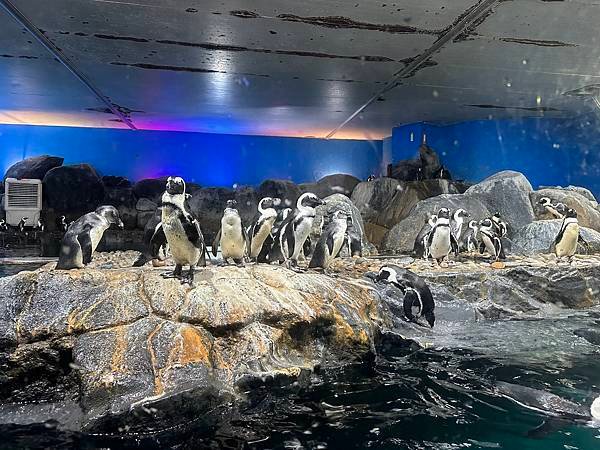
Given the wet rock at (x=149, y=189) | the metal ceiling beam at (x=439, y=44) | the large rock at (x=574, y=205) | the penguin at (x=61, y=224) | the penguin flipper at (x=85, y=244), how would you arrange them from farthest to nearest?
1. the wet rock at (x=149, y=189)
2. the penguin at (x=61, y=224)
3. the large rock at (x=574, y=205)
4. the metal ceiling beam at (x=439, y=44)
5. the penguin flipper at (x=85, y=244)

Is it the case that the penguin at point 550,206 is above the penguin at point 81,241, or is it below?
above

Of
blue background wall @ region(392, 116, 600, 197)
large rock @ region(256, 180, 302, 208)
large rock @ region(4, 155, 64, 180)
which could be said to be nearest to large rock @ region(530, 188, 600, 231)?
blue background wall @ region(392, 116, 600, 197)

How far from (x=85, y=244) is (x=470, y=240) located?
574 centimetres

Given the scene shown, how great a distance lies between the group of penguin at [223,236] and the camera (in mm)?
4184

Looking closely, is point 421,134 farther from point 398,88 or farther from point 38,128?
point 38,128

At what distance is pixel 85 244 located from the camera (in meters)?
4.73

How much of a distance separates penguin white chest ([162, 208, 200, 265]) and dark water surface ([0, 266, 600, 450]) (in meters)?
1.27

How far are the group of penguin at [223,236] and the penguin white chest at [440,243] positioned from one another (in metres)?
1.36

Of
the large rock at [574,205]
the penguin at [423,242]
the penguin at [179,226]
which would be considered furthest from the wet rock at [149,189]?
the penguin at [179,226]

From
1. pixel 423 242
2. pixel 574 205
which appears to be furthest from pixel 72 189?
pixel 574 205

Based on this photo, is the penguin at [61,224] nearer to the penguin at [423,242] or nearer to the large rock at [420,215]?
the large rock at [420,215]

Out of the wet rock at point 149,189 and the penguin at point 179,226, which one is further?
the wet rock at point 149,189

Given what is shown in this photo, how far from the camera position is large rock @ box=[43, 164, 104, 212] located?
39.1 feet

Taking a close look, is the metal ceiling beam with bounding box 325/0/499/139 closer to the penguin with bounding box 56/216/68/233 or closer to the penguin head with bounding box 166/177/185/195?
the penguin head with bounding box 166/177/185/195
